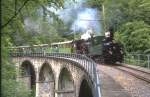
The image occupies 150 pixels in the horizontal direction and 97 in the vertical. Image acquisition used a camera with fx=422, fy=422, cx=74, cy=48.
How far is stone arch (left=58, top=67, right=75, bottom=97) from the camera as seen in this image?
3625 centimetres

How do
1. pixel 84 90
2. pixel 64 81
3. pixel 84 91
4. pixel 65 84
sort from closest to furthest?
A: pixel 84 90, pixel 84 91, pixel 65 84, pixel 64 81

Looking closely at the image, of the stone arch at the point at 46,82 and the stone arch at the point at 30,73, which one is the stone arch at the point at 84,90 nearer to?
the stone arch at the point at 46,82

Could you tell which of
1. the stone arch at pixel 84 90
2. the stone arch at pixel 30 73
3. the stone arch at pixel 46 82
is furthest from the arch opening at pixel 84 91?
the stone arch at pixel 30 73

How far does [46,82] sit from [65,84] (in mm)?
7390

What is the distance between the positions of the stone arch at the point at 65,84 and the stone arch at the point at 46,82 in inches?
167

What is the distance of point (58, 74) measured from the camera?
40.1m


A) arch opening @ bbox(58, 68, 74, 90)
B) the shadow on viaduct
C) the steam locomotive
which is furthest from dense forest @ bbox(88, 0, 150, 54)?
the shadow on viaduct

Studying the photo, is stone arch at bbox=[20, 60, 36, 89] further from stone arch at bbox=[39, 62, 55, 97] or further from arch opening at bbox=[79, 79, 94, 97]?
arch opening at bbox=[79, 79, 94, 97]

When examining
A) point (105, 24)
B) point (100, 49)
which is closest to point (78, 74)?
point (100, 49)

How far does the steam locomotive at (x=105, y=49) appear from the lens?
1258 inches

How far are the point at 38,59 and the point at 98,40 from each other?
22.3 metres

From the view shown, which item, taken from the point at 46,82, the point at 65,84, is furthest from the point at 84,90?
the point at 46,82

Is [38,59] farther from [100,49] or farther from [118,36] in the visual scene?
[100,49]

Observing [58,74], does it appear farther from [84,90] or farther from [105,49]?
[84,90]
